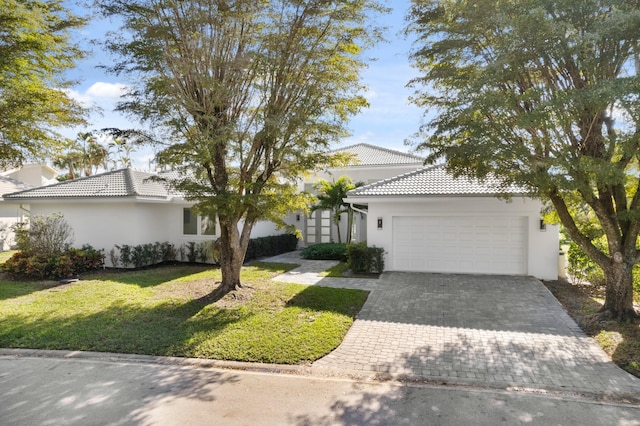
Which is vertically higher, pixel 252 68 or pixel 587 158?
pixel 252 68

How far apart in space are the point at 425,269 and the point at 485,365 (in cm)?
759

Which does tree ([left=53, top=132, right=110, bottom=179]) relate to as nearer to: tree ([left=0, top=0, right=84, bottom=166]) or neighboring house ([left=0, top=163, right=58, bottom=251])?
neighboring house ([left=0, top=163, right=58, bottom=251])

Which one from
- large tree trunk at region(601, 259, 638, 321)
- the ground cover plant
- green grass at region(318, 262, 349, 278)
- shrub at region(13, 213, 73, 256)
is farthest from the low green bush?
large tree trunk at region(601, 259, 638, 321)

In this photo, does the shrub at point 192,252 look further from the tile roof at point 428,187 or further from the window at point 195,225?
the tile roof at point 428,187

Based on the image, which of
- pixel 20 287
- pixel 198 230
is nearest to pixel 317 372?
pixel 20 287

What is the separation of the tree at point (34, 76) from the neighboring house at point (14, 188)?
367 cm

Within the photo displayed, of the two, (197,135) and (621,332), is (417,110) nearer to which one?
(197,135)

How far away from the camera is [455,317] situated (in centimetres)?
825

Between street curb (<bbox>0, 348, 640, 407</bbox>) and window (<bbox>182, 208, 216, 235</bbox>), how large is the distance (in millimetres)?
9913

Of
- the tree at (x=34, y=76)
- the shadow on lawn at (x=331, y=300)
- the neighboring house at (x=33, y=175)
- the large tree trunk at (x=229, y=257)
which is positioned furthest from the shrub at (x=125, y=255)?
the neighboring house at (x=33, y=175)

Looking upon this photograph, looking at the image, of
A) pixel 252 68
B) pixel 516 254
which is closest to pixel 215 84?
pixel 252 68

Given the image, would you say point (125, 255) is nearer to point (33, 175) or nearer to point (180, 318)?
point (180, 318)

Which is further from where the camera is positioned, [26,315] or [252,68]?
[252,68]

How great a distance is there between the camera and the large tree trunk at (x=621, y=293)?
7.68 m
